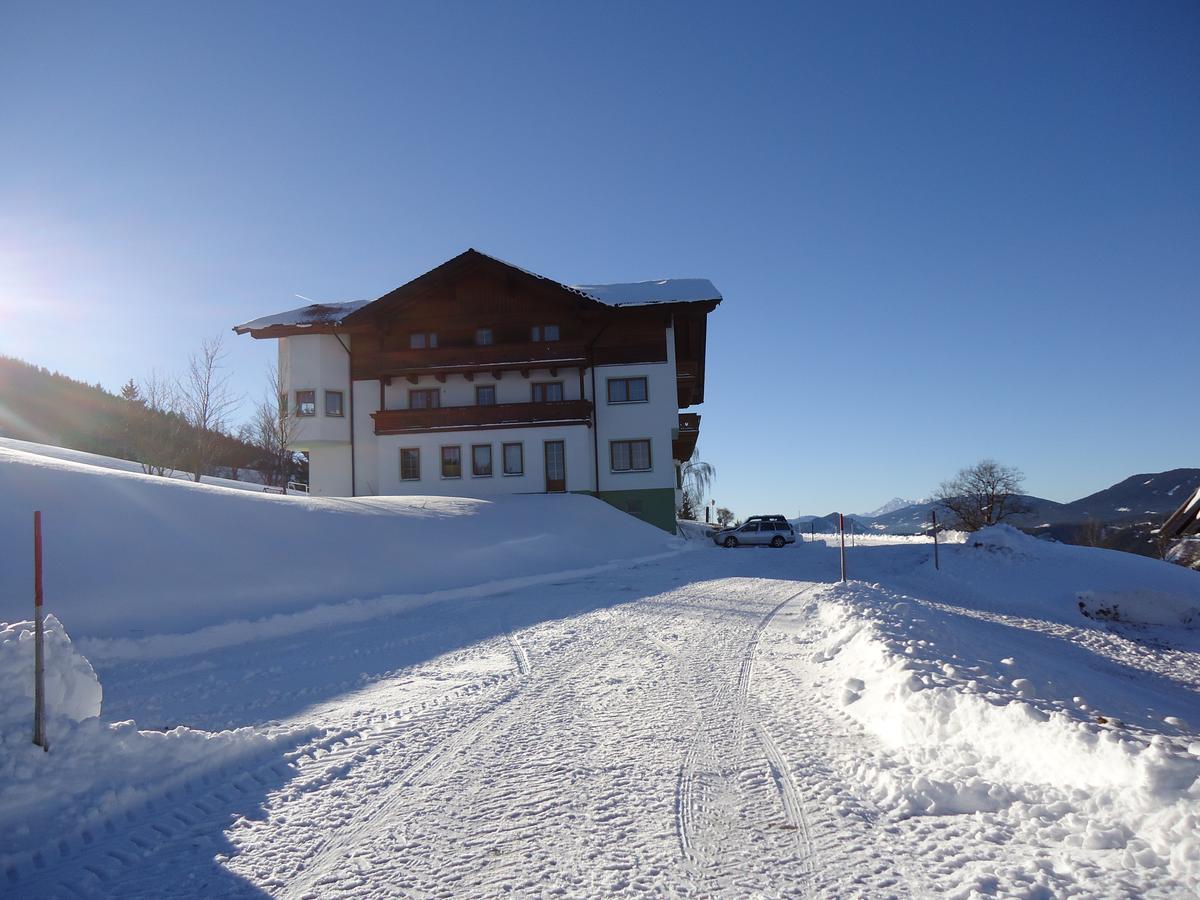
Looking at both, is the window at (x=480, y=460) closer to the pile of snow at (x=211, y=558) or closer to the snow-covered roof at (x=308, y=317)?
the snow-covered roof at (x=308, y=317)

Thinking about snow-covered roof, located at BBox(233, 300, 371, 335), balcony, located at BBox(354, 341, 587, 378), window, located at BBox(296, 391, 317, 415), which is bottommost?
window, located at BBox(296, 391, 317, 415)

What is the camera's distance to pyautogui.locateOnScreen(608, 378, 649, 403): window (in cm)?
3562

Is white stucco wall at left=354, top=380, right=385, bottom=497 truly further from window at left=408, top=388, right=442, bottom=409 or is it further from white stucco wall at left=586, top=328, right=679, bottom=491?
white stucco wall at left=586, top=328, right=679, bottom=491

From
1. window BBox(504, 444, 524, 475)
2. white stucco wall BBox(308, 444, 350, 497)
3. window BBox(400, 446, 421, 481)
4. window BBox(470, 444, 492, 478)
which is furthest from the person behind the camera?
white stucco wall BBox(308, 444, 350, 497)

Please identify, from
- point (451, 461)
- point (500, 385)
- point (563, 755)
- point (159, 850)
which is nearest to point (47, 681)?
point (159, 850)

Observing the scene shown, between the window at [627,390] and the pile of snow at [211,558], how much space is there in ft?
50.2

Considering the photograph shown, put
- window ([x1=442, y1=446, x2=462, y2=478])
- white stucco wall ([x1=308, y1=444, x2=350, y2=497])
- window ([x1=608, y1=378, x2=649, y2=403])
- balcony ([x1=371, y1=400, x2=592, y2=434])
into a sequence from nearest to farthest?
balcony ([x1=371, y1=400, x2=592, y2=434]), window ([x1=442, y1=446, x2=462, y2=478]), window ([x1=608, y1=378, x2=649, y2=403]), white stucco wall ([x1=308, y1=444, x2=350, y2=497])

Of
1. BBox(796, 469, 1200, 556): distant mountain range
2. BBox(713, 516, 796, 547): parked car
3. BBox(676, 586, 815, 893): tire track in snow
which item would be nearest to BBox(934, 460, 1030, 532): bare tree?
BBox(796, 469, 1200, 556): distant mountain range

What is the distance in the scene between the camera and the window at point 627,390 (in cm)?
3562

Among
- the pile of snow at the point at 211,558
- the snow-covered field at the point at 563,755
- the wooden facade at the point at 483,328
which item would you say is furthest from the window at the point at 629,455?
the snow-covered field at the point at 563,755

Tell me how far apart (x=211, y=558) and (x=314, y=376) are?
25755 mm

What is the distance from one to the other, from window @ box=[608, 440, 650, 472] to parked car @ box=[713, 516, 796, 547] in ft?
19.4

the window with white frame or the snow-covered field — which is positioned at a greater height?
the window with white frame

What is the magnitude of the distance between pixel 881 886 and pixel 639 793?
1.54 m
